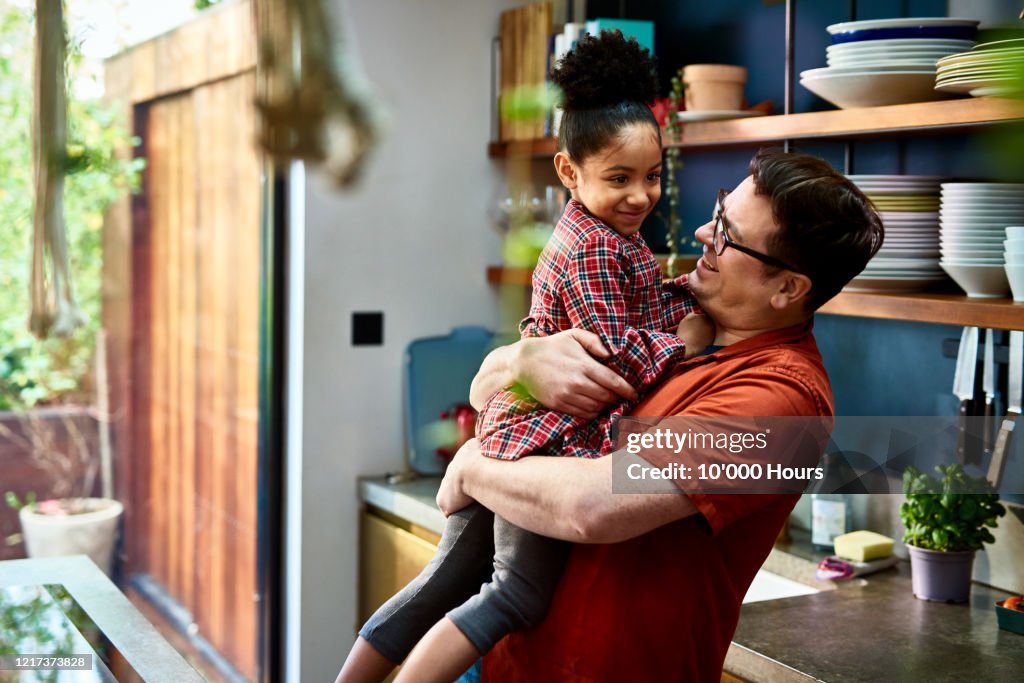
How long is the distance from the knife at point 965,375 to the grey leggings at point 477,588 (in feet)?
3.42

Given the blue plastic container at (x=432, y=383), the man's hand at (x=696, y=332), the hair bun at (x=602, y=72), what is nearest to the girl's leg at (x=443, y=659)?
the man's hand at (x=696, y=332)

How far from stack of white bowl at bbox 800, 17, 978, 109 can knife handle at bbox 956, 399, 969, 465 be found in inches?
22.8

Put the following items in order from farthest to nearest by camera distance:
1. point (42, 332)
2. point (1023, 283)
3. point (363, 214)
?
1. point (363, 214)
2. point (1023, 283)
3. point (42, 332)

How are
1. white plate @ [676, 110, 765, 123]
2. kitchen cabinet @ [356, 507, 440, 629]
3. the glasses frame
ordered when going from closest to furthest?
the glasses frame < white plate @ [676, 110, 765, 123] < kitchen cabinet @ [356, 507, 440, 629]

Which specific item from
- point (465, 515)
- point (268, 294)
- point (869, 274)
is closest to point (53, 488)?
point (268, 294)

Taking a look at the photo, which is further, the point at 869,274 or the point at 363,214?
the point at 363,214

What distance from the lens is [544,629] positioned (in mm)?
1216

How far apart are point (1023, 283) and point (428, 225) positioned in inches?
66.4

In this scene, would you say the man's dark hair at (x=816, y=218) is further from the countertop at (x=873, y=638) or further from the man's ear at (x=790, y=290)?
the countertop at (x=873, y=638)

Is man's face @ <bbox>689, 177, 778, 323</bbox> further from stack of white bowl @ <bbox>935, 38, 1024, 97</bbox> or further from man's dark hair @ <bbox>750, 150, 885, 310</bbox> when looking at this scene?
stack of white bowl @ <bbox>935, 38, 1024, 97</bbox>

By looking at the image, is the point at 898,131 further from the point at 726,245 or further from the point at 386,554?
the point at 386,554

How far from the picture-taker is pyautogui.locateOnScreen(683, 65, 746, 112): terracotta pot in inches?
92.0

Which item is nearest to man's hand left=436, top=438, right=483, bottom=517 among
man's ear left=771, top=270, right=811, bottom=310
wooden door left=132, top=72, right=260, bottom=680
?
man's ear left=771, top=270, right=811, bottom=310

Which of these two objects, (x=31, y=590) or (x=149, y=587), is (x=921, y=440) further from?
(x=149, y=587)
